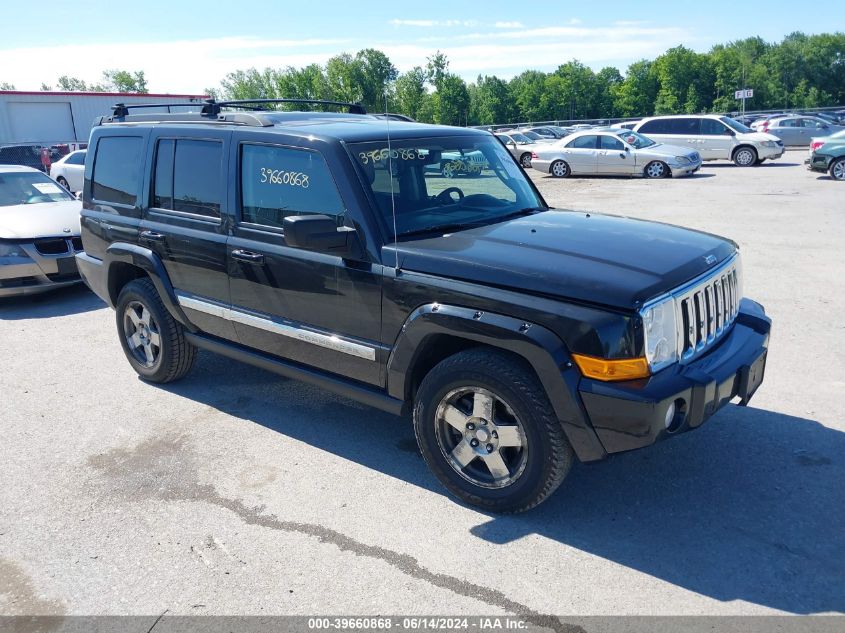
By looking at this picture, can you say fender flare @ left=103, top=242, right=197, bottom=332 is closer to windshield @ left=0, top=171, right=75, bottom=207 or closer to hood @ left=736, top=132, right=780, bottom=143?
windshield @ left=0, top=171, right=75, bottom=207

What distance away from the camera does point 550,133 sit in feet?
119

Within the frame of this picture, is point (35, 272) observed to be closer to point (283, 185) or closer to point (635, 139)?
point (283, 185)

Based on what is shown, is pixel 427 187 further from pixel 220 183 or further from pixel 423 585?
pixel 423 585

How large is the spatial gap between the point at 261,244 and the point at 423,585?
2.26 metres

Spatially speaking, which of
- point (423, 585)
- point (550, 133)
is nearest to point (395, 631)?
point (423, 585)

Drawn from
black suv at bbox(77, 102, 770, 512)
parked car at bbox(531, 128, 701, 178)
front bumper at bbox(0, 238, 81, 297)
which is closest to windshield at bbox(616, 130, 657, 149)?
parked car at bbox(531, 128, 701, 178)

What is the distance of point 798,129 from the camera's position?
103 ft

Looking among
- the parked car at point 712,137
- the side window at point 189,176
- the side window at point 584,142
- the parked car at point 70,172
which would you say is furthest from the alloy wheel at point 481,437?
the parked car at point 712,137

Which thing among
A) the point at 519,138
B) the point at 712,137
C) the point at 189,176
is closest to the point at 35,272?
the point at 189,176

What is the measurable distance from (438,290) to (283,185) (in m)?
1.33

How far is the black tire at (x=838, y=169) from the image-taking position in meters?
18.8

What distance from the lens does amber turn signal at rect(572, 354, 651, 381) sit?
3148mm

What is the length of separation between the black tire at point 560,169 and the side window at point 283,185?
20.1m

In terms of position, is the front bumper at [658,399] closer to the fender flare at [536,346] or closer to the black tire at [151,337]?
the fender flare at [536,346]
